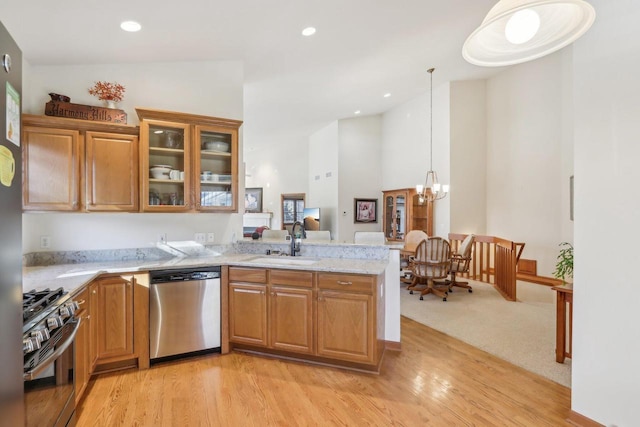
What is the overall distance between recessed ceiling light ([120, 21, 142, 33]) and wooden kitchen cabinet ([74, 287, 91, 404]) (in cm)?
209

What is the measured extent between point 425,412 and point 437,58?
5.21 m

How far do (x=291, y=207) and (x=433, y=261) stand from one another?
5891mm

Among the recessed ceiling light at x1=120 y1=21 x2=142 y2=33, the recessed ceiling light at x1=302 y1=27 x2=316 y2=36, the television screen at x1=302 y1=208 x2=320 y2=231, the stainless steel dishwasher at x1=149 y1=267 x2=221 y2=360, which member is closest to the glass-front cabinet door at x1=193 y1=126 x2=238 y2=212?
the stainless steel dishwasher at x1=149 y1=267 x2=221 y2=360

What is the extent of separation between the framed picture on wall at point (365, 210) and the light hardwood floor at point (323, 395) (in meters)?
5.78

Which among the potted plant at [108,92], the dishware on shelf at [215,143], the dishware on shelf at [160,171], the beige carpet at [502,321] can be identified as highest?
the potted plant at [108,92]

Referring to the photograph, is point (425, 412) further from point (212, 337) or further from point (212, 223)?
point (212, 223)

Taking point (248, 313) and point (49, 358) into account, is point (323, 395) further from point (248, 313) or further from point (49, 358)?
point (49, 358)

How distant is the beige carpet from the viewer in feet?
9.85

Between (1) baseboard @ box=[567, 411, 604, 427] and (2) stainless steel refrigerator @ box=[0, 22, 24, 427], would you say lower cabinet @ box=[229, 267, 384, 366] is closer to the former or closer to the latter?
(1) baseboard @ box=[567, 411, 604, 427]

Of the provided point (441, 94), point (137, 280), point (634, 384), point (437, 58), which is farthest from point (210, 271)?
point (441, 94)

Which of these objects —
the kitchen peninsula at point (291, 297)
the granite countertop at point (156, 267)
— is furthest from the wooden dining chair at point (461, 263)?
the granite countertop at point (156, 267)

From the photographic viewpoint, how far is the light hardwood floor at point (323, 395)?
211 cm

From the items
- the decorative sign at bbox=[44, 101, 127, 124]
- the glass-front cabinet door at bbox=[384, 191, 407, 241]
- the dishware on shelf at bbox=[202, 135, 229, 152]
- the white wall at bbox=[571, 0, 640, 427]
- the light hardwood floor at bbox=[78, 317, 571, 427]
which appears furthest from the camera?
the glass-front cabinet door at bbox=[384, 191, 407, 241]

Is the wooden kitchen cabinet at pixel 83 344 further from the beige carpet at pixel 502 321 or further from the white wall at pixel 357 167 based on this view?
the white wall at pixel 357 167
